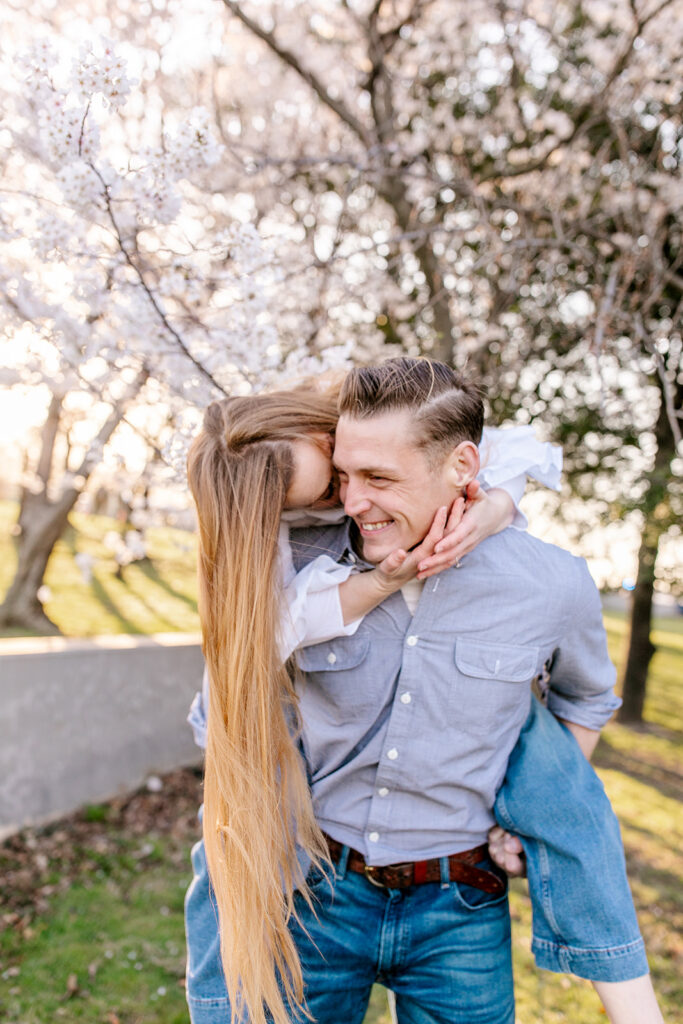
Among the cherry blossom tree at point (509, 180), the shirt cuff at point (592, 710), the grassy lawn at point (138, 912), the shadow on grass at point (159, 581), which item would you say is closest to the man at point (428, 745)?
the shirt cuff at point (592, 710)

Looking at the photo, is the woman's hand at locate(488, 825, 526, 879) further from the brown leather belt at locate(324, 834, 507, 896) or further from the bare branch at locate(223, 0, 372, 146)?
the bare branch at locate(223, 0, 372, 146)

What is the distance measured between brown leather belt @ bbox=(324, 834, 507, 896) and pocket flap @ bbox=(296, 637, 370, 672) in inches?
16.4

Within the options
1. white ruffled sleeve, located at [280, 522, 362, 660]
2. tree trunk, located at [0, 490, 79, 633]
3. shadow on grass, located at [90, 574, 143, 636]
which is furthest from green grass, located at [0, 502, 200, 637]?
white ruffled sleeve, located at [280, 522, 362, 660]

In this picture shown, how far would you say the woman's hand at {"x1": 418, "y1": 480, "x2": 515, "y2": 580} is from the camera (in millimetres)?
1618

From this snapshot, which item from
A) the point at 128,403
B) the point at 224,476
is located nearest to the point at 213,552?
the point at 224,476

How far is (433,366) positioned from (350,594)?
0.55m

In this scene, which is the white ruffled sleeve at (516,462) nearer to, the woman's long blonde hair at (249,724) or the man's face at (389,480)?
the man's face at (389,480)

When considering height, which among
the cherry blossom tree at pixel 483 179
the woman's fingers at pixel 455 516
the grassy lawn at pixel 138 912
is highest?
the cherry blossom tree at pixel 483 179

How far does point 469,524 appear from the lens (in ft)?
5.43

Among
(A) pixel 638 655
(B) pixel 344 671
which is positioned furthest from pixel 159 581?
(B) pixel 344 671

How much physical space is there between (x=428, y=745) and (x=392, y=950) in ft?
1.58

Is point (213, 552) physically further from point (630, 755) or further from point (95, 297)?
point (630, 755)

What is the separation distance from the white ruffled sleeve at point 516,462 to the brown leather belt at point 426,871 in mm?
799

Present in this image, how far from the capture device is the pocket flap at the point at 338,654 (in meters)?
1.78
